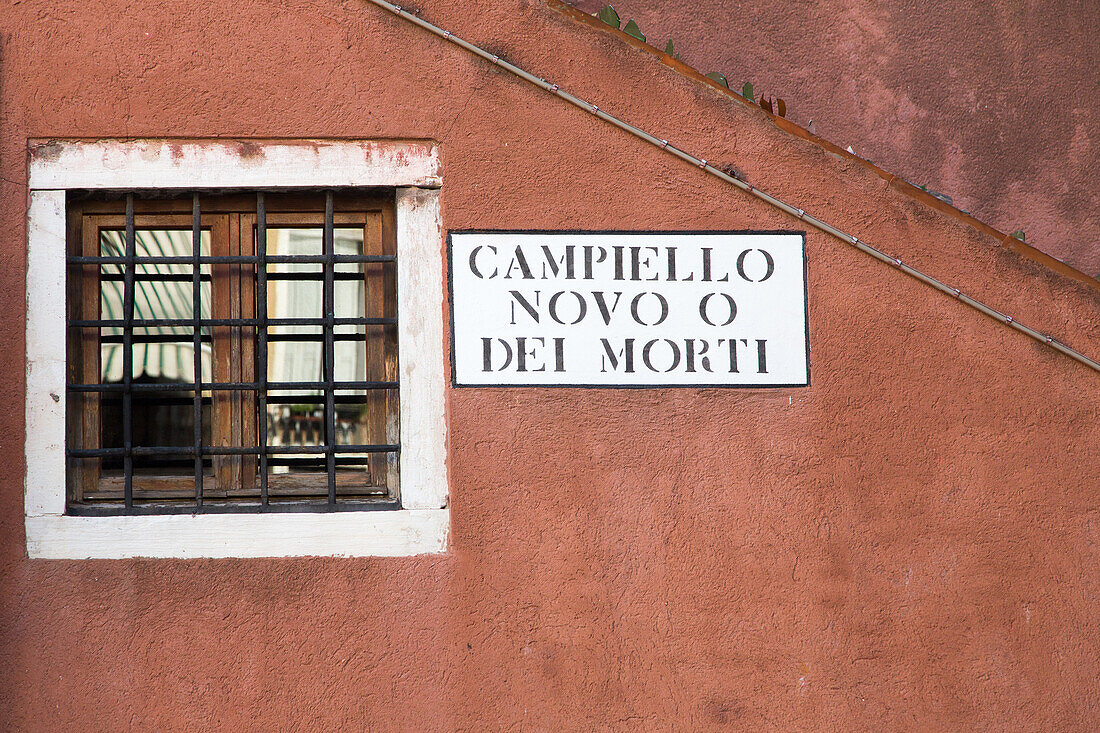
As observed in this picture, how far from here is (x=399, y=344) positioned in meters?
3.31

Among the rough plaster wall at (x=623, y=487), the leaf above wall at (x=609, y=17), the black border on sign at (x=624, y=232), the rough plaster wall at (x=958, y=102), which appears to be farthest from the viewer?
the rough plaster wall at (x=958, y=102)

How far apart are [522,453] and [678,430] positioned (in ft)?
1.88

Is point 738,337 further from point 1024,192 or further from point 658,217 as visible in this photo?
point 1024,192

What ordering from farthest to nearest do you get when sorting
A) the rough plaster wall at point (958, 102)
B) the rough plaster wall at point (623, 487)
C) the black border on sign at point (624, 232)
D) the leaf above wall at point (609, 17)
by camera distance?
the rough plaster wall at point (958, 102)
the leaf above wall at point (609, 17)
the black border on sign at point (624, 232)
the rough plaster wall at point (623, 487)

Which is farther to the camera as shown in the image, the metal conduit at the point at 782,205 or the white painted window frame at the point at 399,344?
the metal conduit at the point at 782,205

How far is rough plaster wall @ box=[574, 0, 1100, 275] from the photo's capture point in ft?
14.7

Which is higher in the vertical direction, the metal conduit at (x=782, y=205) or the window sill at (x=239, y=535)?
the metal conduit at (x=782, y=205)

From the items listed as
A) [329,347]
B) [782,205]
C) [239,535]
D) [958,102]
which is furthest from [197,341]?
[958,102]

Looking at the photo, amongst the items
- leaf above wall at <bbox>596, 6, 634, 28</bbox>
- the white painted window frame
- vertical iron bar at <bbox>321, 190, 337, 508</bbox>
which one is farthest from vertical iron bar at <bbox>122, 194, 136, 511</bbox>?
leaf above wall at <bbox>596, 6, 634, 28</bbox>

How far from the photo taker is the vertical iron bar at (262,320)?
129 inches

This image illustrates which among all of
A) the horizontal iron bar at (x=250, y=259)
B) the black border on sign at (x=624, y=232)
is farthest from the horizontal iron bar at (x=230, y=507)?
the horizontal iron bar at (x=250, y=259)

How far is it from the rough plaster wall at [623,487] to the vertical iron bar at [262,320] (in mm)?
275

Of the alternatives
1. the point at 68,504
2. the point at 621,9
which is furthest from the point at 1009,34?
the point at 68,504

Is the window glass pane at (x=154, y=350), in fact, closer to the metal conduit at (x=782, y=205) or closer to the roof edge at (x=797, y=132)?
the metal conduit at (x=782, y=205)
